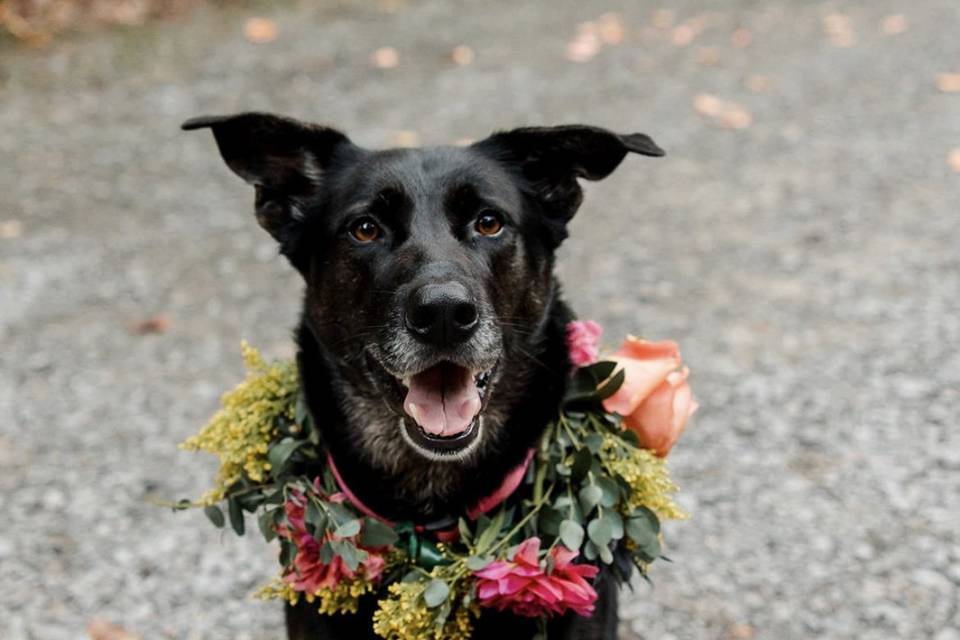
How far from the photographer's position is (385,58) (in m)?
10.8

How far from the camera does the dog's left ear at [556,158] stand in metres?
3.02

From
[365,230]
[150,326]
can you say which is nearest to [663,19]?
→ [150,326]

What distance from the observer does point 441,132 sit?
8977 mm

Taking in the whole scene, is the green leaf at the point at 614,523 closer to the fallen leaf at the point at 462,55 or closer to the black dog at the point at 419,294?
the black dog at the point at 419,294

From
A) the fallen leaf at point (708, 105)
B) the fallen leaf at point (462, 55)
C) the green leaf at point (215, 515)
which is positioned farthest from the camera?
the fallen leaf at point (462, 55)

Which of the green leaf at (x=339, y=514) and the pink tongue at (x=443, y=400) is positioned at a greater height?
the pink tongue at (x=443, y=400)

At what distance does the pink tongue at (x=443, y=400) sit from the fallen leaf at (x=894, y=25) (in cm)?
994

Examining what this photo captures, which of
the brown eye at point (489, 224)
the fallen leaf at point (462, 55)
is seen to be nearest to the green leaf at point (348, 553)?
the brown eye at point (489, 224)

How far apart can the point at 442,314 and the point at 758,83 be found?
26.3 feet

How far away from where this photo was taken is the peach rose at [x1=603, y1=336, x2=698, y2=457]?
2979 millimetres

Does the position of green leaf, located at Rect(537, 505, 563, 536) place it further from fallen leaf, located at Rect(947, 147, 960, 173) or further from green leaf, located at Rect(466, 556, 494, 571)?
fallen leaf, located at Rect(947, 147, 960, 173)

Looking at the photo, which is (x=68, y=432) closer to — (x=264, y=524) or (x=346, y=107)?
(x=264, y=524)

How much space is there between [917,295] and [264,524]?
180 inches

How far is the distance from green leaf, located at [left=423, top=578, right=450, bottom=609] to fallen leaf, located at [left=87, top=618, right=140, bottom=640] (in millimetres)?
1747
